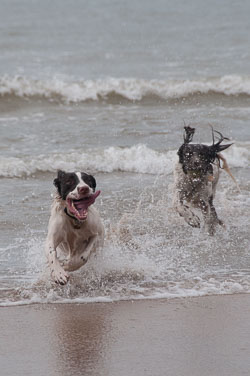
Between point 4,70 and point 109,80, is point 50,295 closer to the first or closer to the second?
point 109,80

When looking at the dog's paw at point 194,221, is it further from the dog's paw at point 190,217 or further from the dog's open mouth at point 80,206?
the dog's open mouth at point 80,206

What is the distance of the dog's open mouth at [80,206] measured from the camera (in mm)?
5688

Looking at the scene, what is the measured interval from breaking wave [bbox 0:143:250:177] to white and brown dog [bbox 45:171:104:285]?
4.19 m

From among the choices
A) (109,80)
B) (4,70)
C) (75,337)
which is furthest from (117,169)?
(4,70)

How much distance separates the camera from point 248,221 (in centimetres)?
812

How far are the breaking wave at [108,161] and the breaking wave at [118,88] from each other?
16.3 ft

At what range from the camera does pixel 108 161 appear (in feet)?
35.3

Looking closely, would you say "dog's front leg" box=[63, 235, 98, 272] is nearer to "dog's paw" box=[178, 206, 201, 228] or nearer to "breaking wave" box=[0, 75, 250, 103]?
"dog's paw" box=[178, 206, 201, 228]

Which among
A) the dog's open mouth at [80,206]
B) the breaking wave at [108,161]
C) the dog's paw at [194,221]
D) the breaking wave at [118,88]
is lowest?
the breaking wave at [118,88]

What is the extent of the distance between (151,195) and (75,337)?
4440 mm

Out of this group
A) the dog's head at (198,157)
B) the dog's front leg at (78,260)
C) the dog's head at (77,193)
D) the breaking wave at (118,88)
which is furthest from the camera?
the breaking wave at (118,88)

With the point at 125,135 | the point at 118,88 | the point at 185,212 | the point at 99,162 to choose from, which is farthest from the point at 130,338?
the point at 118,88

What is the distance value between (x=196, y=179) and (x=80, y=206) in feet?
7.46

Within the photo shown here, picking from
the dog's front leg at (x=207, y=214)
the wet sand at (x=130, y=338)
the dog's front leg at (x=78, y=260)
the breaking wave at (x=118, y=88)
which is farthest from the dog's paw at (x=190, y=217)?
the breaking wave at (x=118, y=88)
